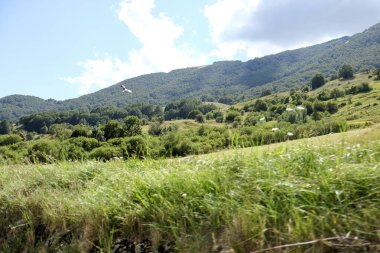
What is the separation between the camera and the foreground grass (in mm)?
2611

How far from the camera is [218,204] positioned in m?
3.03

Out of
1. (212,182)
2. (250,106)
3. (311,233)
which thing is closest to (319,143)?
(212,182)

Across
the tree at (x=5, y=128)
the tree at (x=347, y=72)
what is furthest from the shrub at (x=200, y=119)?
the tree at (x=5, y=128)

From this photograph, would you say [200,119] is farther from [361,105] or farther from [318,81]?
[361,105]

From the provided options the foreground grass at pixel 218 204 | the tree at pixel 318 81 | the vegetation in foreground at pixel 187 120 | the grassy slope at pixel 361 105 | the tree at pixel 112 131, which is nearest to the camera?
the foreground grass at pixel 218 204

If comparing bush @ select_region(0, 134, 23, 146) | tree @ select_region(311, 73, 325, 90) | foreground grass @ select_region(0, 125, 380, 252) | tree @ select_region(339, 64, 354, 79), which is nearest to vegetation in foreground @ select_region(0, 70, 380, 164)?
bush @ select_region(0, 134, 23, 146)

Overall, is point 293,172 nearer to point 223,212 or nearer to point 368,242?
point 223,212

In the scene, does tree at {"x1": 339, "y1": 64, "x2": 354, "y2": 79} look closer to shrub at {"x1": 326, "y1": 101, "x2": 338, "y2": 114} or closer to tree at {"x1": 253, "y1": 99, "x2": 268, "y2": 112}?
tree at {"x1": 253, "y1": 99, "x2": 268, "y2": 112}

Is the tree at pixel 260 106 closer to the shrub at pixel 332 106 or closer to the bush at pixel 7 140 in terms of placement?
the shrub at pixel 332 106

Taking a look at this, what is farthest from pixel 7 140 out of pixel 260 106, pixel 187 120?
pixel 260 106

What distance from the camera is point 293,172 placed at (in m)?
3.24

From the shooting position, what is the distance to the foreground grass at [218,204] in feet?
8.57

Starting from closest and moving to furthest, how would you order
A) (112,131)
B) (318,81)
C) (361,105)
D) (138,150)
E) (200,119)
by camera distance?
(138,150) < (112,131) < (361,105) < (200,119) < (318,81)

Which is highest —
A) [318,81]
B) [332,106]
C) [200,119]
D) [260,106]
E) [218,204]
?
[318,81]
